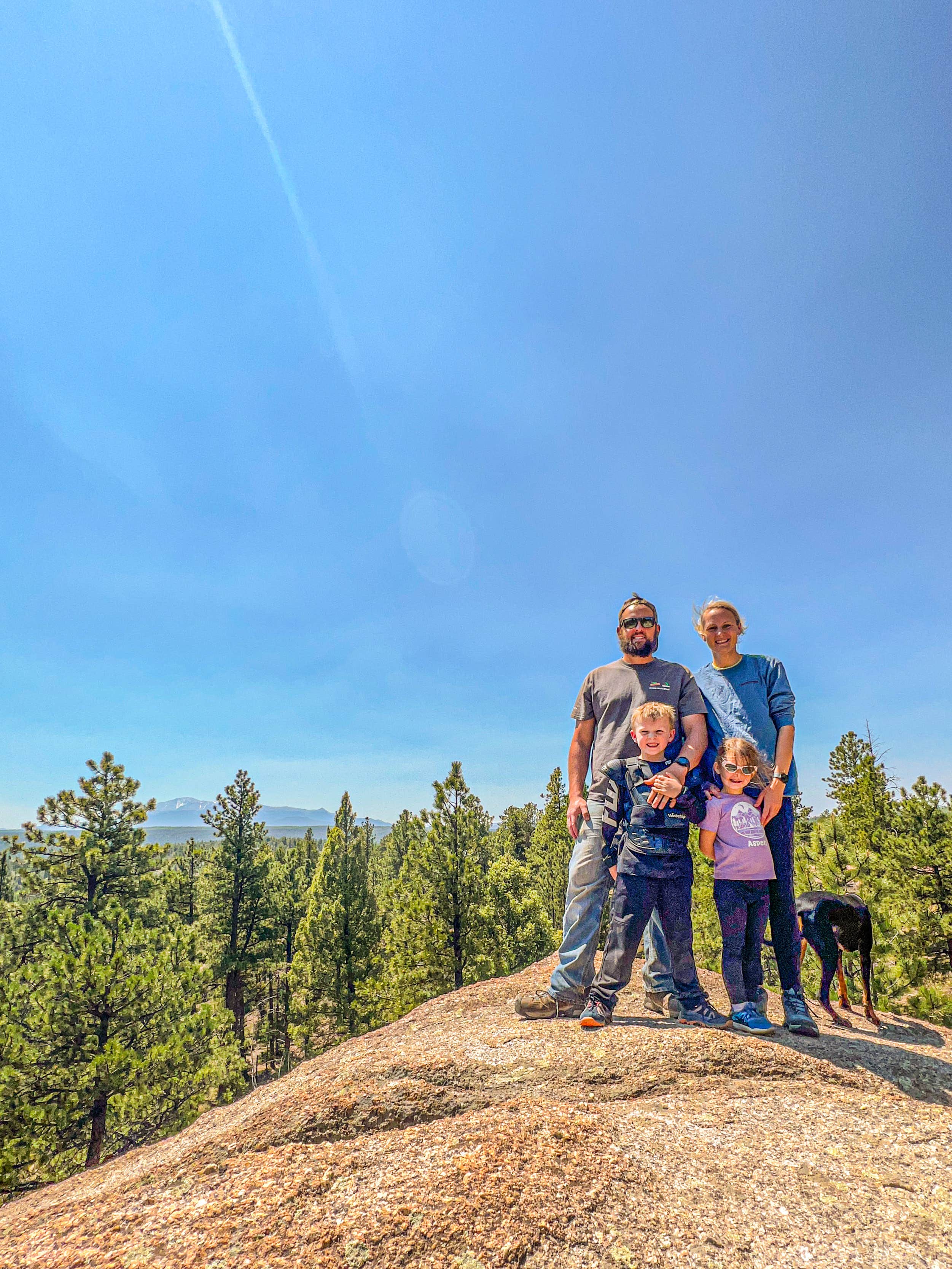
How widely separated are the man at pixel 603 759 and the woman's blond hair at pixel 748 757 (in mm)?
156

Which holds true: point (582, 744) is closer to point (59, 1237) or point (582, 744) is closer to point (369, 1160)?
point (369, 1160)

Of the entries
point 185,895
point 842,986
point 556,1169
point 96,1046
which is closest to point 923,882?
point 842,986

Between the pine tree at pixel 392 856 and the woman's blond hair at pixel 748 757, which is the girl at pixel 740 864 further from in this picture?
the pine tree at pixel 392 856

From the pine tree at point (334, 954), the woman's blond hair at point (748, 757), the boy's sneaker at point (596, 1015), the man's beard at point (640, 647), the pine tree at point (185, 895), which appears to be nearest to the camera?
the boy's sneaker at point (596, 1015)

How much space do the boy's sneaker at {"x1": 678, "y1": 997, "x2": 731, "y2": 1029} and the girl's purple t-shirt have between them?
2.82 feet

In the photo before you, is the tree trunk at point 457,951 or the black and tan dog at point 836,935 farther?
the tree trunk at point 457,951

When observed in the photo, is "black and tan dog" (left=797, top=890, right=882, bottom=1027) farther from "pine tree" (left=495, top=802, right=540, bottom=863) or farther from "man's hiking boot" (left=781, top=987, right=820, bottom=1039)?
"pine tree" (left=495, top=802, right=540, bottom=863)

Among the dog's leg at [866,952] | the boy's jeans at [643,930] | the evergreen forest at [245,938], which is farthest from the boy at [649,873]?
the evergreen forest at [245,938]

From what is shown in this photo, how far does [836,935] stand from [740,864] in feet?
4.38

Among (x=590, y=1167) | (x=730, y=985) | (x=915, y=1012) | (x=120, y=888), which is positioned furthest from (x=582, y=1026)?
(x=120, y=888)

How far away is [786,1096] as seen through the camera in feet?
8.81

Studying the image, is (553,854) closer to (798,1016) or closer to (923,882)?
(923,882)

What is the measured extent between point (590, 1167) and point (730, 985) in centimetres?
233

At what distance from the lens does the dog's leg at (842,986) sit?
4105 millimetres
